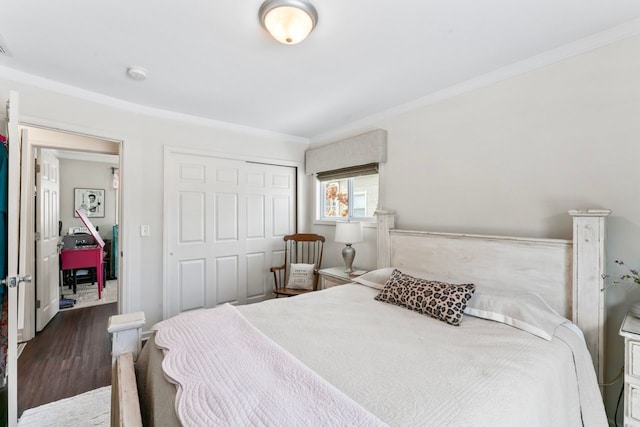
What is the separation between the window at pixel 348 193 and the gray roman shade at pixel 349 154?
4 cm

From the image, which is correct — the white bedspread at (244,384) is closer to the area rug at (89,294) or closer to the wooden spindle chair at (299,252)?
the wooden spindle chair at (299,252)

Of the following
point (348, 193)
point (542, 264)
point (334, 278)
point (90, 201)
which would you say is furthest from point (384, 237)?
point (90, 201)

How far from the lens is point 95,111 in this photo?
8.55 feet

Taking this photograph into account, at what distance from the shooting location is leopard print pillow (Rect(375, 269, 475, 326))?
1.71m

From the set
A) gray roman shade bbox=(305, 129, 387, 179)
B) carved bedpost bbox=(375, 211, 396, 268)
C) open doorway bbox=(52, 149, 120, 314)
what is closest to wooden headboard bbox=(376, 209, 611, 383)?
carved bedpost bbox=(375, 211, 396, 268)

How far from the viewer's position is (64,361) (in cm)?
259

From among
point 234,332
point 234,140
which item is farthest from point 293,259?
point 234,332

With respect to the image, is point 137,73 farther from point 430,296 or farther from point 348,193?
point 430,296

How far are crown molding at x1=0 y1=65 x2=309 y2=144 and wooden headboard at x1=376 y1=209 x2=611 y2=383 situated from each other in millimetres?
2339

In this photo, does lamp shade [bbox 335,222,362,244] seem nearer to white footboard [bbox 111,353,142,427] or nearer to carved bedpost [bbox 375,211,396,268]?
carved bedpost [bbox 375,211,396,268]

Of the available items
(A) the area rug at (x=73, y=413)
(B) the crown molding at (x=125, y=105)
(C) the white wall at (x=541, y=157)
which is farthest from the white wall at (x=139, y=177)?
(C) the white wall at (x=541, y=157)

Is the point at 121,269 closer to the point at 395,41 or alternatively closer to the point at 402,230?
the point at 402,230

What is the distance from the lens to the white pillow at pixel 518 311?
1.51 metres

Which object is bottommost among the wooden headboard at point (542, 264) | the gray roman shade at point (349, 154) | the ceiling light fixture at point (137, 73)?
the wooden headboard at point (542, 264)
